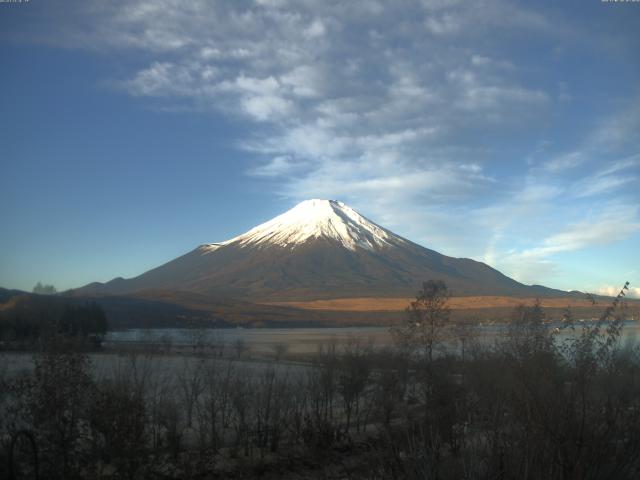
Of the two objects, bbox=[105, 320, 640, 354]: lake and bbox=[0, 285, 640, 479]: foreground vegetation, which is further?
bbox=[105, 320, 640, 354]: lake

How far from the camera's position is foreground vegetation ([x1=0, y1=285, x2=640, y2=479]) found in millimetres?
6082

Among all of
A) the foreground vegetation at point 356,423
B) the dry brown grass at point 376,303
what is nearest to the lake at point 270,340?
the foreground vegetation at point 356,423

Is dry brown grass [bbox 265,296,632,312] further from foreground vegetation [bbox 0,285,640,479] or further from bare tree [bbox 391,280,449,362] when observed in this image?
foreground vegetation [bbox 0,285,640,479]

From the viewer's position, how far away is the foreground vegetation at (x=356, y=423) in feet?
20.0

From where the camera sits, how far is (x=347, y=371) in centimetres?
2181

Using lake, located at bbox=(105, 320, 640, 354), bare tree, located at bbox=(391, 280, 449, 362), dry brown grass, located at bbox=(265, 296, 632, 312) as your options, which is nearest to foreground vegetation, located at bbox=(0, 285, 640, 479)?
lake, located at bbox=(105, 320, 640, 354)

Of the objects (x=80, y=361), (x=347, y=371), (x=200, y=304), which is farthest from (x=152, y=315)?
(x=80, y=361)

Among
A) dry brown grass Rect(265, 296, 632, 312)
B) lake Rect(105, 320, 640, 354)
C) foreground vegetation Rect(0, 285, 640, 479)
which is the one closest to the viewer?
foreground vegetation Rect(0, 285, 640, 479)

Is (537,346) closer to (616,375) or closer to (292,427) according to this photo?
(616,375)

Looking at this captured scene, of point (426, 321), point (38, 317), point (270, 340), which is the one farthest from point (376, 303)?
point (426, 321)

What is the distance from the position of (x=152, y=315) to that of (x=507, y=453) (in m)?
106

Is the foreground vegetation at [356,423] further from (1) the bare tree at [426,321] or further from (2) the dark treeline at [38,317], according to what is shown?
(2) the dark treeline at [38,317]

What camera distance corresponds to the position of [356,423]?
2088 centimetres

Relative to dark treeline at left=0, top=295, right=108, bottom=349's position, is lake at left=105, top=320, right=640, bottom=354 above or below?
below
